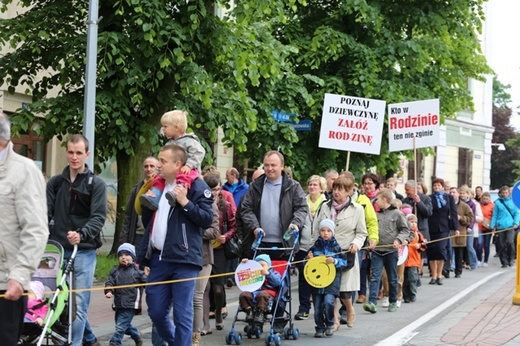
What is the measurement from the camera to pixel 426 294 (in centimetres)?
1661

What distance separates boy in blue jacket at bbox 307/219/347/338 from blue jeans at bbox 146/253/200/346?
132 inches

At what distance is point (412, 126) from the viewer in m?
18.5

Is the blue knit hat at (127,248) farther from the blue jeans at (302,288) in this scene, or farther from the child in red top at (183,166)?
the blue jeans at (302,288)

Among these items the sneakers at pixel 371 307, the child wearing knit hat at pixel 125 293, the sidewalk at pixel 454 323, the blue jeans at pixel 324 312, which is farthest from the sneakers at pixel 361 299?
the child wearing knit hat at pixel 125 293

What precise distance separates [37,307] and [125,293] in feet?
7.25

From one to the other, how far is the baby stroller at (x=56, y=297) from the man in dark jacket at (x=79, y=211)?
1.31 feet

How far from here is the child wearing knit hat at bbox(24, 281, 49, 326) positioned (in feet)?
25.2

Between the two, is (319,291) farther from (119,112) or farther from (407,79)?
(407,79)

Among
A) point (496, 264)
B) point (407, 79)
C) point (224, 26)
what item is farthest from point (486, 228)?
point (224, 26)

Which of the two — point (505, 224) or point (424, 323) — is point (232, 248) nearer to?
point (424, 323)

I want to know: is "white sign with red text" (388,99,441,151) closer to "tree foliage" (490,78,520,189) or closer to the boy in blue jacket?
the boy in blue jacket

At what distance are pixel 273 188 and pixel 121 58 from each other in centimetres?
594

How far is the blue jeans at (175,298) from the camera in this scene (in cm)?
793

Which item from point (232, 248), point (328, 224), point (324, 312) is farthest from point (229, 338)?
point (328, 224)
